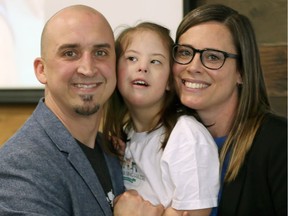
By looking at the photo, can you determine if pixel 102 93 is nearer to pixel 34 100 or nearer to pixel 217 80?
pixel 217 80

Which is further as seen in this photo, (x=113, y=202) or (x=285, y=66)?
(x=285, y=66)

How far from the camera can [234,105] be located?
156cm

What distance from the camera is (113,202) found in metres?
1.44

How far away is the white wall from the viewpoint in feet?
7.02

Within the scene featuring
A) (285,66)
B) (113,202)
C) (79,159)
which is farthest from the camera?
(285,66)

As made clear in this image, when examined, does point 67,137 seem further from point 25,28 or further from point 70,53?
point 25,28

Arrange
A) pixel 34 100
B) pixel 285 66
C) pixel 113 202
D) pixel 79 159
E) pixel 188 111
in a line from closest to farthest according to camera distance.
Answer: pixel 79 159 → pixel 113 202 → pixel 188 111 → pixel 285 66 → pixel 34 100

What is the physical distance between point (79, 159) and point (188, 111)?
1.50ft

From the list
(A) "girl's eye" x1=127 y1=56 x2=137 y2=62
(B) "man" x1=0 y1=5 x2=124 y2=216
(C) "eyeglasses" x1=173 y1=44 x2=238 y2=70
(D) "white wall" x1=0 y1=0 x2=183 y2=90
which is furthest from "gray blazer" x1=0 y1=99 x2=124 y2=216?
(D) "white wall" x1=0 y1=0 x2=183 y2=90

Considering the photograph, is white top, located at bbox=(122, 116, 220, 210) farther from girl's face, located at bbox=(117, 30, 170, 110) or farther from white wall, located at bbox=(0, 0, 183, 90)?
white wall, located at bbox=(0, 0, 183, 90)

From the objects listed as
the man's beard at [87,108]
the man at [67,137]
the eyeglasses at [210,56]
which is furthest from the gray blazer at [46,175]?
the eyeglasses at [210,56]

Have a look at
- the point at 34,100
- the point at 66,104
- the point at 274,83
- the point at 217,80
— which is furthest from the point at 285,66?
the point at 34,100

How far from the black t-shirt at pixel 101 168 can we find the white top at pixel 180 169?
100mm

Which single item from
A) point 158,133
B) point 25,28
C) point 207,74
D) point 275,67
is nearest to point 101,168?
point 158,133
